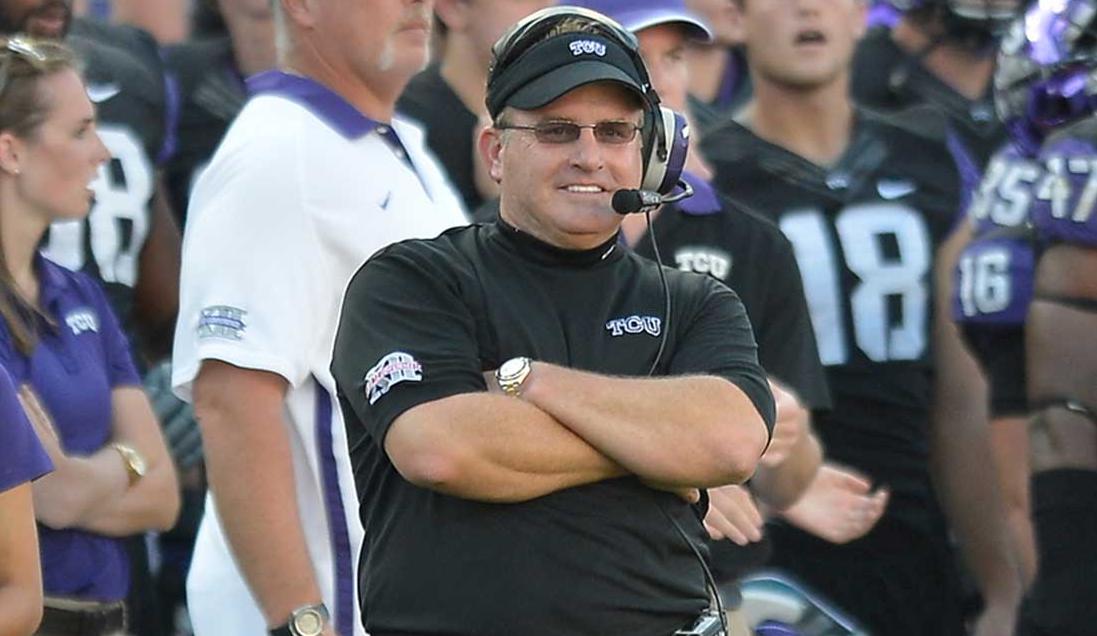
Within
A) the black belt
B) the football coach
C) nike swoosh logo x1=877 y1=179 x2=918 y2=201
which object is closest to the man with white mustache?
the black belt

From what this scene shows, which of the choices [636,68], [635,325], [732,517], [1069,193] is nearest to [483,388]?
[635,325]

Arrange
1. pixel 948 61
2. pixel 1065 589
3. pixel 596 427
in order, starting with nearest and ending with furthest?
1. pixel 596 427
2. pixel 1065 589
3. pixel 948 61

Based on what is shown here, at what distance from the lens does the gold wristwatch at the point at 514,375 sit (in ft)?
13.1

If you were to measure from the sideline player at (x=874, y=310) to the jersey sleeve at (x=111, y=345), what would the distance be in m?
1.83

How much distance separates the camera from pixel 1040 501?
5520 millimetres

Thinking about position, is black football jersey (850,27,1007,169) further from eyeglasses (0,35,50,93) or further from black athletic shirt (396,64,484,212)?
eyeglasses (0,35,50,93)

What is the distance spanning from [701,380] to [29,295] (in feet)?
6.35

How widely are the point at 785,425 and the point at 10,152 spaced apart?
1.77 m

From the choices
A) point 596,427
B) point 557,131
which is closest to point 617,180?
point 557,131

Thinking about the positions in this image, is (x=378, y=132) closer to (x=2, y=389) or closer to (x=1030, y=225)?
(x=2, y=389)

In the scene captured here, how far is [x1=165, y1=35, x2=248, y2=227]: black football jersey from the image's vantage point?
7535 millimetres

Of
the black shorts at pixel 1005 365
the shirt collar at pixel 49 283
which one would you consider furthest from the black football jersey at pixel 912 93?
the shirt collar at pixel 49 283

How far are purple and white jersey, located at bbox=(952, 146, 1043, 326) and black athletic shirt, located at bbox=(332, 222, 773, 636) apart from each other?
2.21 m

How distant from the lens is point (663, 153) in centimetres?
425
